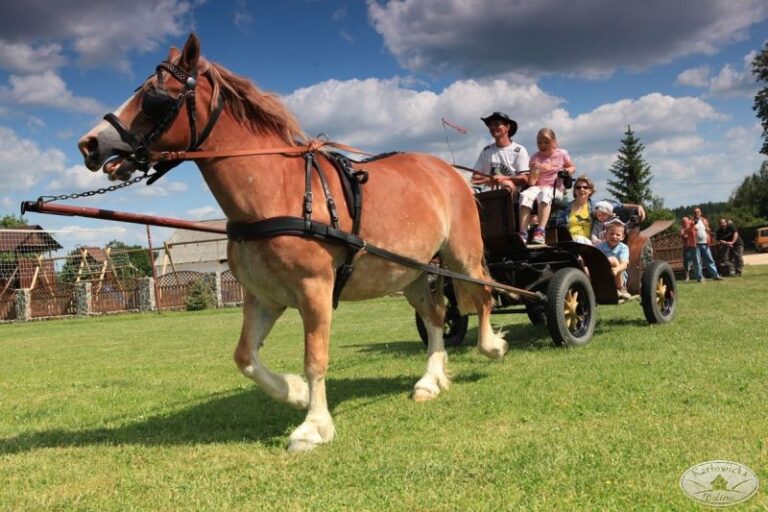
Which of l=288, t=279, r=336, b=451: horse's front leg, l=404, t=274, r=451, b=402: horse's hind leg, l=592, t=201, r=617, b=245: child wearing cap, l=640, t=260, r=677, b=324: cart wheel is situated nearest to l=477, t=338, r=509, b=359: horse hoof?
l=404, t=274, r=451, b=402: horse's hind leg

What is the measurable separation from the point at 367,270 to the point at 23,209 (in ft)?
6.95

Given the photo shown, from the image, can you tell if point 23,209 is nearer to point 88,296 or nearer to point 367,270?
point 367,270

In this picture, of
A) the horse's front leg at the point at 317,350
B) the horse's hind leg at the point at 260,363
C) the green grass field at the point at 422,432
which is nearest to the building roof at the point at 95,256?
the green grass field at the point at 422,432

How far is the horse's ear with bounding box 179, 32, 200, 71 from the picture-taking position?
3.56 m

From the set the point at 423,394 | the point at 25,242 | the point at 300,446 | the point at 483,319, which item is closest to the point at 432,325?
the point at 483,319

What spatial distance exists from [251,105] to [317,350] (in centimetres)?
158

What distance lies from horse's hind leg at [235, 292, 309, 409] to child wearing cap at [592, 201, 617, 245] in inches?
198

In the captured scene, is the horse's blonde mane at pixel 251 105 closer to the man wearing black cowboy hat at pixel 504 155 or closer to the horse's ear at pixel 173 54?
the horse's ear at pixel 173 54

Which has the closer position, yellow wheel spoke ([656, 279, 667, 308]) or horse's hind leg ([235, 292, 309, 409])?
horse's hind leg ([235, 292, 309, 409])

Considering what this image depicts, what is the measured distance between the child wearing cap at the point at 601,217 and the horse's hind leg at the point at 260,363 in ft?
16.5

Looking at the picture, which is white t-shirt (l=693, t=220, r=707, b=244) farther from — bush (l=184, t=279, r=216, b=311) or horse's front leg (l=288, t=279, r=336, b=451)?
bush (l=184, t=279, r=216, b=311)

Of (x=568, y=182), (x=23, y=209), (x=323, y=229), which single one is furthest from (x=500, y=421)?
(x=568, y=182)

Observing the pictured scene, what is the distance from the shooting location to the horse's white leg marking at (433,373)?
16.0 feet

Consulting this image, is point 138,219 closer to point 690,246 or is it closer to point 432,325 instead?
point 432,325
